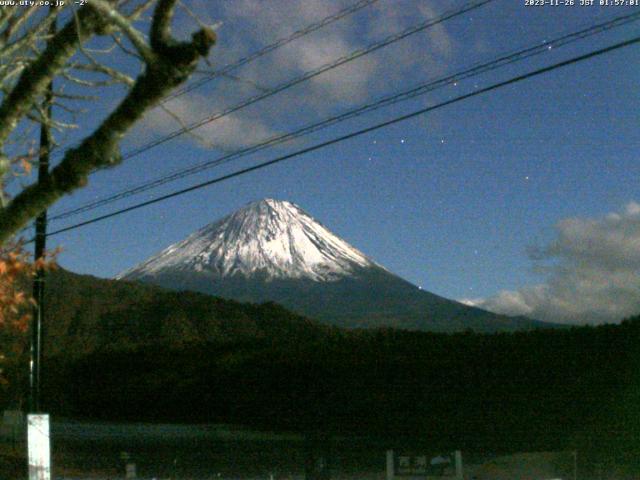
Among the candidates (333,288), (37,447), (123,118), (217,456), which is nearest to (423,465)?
(37,447)

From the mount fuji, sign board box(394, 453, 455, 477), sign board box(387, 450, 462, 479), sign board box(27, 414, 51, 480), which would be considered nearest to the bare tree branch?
sign board box(387, 450, 462, 479)

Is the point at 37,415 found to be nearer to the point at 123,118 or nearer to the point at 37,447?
the point at 37,447

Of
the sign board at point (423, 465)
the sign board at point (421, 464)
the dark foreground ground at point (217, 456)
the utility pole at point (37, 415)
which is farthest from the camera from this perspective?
the dark foreground ground at point (217, 456)

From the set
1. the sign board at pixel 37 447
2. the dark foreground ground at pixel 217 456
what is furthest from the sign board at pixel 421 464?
the sign board at pixel 37 447

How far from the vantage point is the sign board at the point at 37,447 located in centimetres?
1631

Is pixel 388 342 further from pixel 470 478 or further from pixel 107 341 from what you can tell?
pixel 107 341

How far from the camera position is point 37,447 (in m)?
16.4

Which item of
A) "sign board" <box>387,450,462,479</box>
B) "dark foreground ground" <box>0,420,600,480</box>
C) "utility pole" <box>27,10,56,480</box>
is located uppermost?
"utility pole" <box>27,10,56,480</box>

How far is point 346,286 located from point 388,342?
146 m

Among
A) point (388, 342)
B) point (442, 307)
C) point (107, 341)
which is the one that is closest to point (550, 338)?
point (388, 342)

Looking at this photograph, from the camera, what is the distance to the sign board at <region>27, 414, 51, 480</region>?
53.5ft

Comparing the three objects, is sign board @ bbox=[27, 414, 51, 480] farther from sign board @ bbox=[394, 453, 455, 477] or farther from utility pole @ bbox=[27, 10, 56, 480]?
sign board @ bbox=[394, 453, 455, 477]

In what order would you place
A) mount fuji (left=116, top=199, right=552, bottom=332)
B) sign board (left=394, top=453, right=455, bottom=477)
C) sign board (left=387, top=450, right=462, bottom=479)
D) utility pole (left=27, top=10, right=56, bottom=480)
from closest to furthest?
sign board (left=387, top=450, right=462, bottom=479)
sign board (left=394, top=453, right=455, bottom=477)
utility pole (left=27, top=10, right=56, bottom=480)
mount fuji (left=116, top=199, right=552, bottom=332)

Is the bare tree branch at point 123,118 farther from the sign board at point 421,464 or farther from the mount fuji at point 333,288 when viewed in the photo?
the mount fuji at point 333,288
